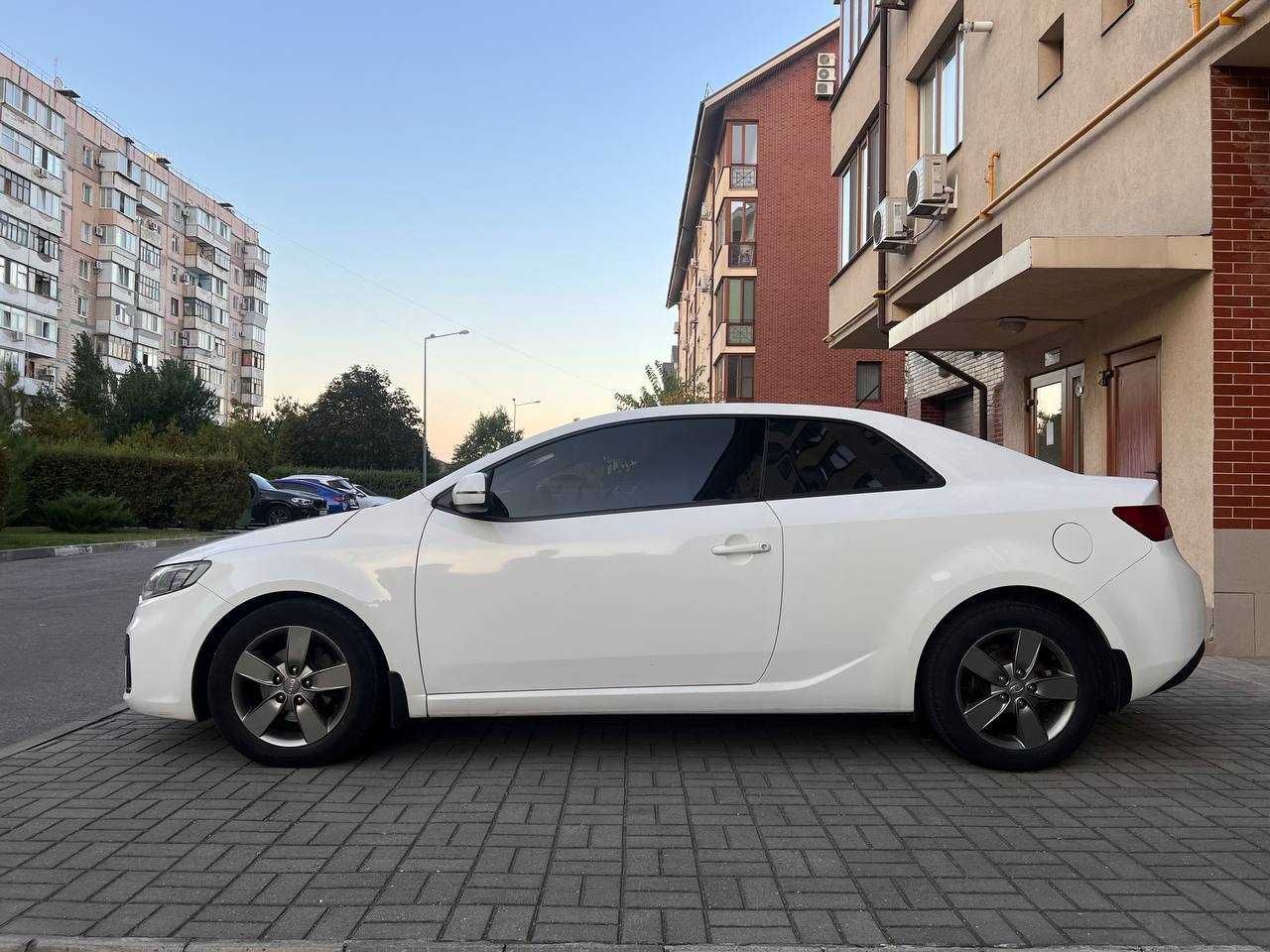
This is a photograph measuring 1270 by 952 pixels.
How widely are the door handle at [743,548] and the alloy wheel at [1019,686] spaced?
95 centimetres

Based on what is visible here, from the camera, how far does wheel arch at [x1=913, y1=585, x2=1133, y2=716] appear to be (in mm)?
4688

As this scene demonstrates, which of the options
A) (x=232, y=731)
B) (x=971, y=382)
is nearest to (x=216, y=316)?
(x=971, y=382)

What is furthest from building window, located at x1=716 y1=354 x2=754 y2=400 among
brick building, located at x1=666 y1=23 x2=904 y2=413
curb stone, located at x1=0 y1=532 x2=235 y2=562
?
curb stone, located at x1=0 y1=532 x2=235 y2=562

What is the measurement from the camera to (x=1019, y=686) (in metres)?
4.69

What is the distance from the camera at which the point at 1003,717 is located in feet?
15.5

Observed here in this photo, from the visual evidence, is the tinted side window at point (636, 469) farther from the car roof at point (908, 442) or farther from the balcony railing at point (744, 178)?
the balcony railing at point (744, 178)

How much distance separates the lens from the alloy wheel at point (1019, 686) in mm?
4668

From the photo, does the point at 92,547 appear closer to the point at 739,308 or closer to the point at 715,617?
the point at 715,617

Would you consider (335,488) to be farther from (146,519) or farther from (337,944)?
(337,944)

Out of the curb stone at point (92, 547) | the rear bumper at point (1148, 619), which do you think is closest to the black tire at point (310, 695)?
the rear bumper at point (1148, 619)

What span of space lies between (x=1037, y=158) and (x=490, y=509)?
827 centimetres

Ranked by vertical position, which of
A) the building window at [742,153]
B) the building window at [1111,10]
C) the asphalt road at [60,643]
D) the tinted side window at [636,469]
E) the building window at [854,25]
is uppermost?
the building window at [742,153]

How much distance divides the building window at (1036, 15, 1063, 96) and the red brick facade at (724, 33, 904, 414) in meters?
28.9

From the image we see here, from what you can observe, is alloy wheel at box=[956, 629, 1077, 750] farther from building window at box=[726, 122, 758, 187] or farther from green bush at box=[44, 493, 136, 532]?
building window at box=[726, 122, 758, 187]
